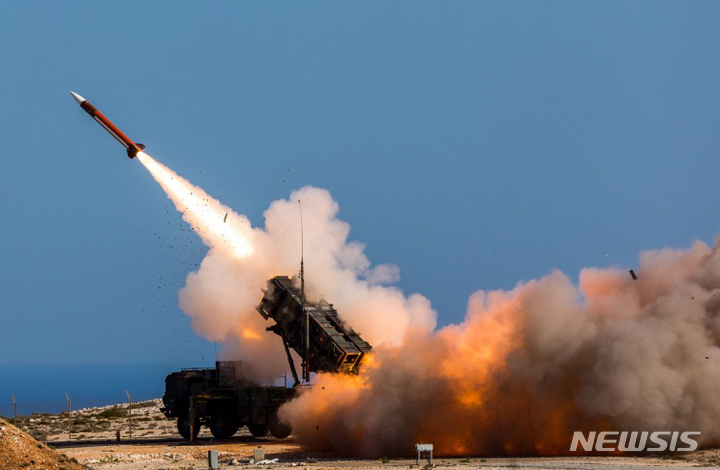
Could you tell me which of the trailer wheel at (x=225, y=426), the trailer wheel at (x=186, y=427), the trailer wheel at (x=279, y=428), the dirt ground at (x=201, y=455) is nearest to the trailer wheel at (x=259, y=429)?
the dirt ground at (x=201, y=455)

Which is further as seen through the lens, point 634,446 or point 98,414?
point 98,414

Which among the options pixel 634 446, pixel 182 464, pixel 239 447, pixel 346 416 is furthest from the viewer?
pixel 239 447

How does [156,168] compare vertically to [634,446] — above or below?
above

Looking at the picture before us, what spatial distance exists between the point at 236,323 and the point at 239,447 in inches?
232

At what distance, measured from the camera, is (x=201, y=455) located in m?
34.2

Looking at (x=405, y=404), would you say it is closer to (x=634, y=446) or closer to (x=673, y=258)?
(x=634, y=446)

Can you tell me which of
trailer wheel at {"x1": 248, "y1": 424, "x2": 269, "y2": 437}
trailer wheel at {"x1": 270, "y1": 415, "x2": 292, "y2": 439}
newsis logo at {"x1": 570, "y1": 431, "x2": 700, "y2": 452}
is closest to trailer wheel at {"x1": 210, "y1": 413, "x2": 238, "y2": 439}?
trailer wheel at {"x1": 248, "y1": 424, "x2": 269, "y2": 437}

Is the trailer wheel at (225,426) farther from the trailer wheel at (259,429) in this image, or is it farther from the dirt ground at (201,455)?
the trailer wheel at (259,429)

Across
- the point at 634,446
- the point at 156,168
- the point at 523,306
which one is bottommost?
the point at 634,446

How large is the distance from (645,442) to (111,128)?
20.9 metres

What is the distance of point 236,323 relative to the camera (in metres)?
41.3

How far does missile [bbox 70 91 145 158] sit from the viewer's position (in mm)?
39875

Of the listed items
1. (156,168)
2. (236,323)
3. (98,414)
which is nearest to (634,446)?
(236,323)

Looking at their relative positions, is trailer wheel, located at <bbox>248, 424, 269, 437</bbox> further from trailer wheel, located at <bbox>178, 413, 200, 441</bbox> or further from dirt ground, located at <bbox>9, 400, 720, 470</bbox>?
trailer wheel, located at <bbox>178, 413, 200, 441</bbox>
